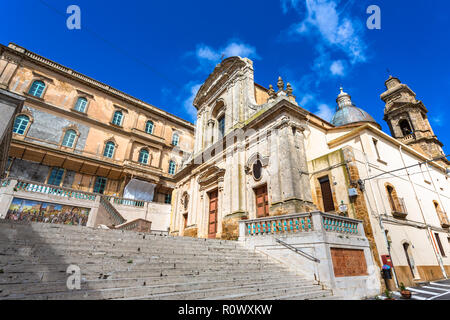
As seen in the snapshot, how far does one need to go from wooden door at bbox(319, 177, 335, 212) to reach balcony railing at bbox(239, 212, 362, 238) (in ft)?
6.56

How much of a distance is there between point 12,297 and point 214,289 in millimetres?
3244

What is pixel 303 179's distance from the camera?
10.8 m

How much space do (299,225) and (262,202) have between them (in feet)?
14.7

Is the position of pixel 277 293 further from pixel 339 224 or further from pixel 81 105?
pixel 81 105

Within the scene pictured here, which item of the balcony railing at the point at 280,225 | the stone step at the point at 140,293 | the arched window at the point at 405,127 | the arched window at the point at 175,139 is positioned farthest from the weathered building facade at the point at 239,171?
the stone step at the point at 140,293

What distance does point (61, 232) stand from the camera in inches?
233

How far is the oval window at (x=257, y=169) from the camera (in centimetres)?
1260

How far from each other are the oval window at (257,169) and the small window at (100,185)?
15535 mm

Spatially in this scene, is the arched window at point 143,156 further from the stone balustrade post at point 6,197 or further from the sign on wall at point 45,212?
the stone balustrade post at point 6,197

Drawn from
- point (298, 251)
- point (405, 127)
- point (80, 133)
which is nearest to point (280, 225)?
point (298, 251)
